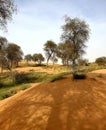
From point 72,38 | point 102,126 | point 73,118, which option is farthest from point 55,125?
point 72,38

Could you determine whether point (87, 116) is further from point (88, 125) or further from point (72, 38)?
point (72, 38)

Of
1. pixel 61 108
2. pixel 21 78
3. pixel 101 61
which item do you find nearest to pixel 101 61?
pixel 101 61

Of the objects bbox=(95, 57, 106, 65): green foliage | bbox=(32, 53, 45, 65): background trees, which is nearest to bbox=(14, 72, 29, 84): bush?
bbox=(95, 57, 106, 65): green foliage

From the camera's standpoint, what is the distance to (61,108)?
9664 mm

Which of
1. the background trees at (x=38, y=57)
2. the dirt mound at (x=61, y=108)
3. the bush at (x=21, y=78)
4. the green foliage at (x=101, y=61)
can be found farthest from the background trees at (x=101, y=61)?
the dirt mound at (x=61, y=108)

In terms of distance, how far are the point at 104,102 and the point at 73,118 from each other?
194 cm

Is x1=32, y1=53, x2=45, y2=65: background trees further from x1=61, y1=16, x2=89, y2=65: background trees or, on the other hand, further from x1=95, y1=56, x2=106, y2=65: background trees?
x1=61, y1=16, x2=89, y2=65: background trees

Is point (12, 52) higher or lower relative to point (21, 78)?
higher

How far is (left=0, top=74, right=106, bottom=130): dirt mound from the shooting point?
8.69 meters

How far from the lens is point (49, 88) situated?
39.3 feet

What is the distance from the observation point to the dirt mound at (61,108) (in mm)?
8688

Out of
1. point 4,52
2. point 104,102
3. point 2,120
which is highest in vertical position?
point 4,52

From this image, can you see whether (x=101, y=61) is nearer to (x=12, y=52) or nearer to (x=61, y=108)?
(x=12, y=52)

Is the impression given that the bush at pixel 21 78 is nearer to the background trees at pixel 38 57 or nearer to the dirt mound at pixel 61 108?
the dirt mound at pixel 61 108
